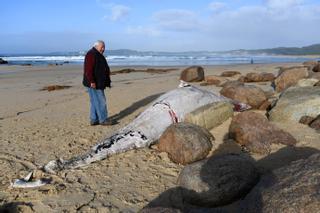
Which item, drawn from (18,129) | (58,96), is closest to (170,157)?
(18,129)

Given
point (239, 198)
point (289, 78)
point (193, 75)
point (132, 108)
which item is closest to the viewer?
point (239, 198)

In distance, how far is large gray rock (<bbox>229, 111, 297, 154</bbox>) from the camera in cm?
555

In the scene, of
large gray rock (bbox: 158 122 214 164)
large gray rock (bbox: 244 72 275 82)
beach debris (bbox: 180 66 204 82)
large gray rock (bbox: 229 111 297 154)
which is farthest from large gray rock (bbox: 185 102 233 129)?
beach debris (bbox: 180 66 204 82)

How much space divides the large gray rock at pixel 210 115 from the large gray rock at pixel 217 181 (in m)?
2.45

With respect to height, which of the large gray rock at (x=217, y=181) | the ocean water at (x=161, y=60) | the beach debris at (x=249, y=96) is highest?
the beach debris at (x=249, y=96)

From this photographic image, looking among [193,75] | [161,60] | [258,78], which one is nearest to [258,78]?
[258,78]

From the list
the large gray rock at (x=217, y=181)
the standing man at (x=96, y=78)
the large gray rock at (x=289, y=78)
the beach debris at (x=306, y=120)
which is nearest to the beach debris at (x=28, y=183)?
the large gray rock at (x=217, y=181)

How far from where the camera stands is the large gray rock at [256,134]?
5.55 m

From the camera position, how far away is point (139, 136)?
6.14 m

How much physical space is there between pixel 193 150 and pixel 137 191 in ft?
3.72

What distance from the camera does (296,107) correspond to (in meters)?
7.01

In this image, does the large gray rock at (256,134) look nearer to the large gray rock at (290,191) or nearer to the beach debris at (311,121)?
the beach debris at (311,121)

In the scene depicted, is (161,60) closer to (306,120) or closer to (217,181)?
(306,120)

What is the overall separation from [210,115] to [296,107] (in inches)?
63.3
